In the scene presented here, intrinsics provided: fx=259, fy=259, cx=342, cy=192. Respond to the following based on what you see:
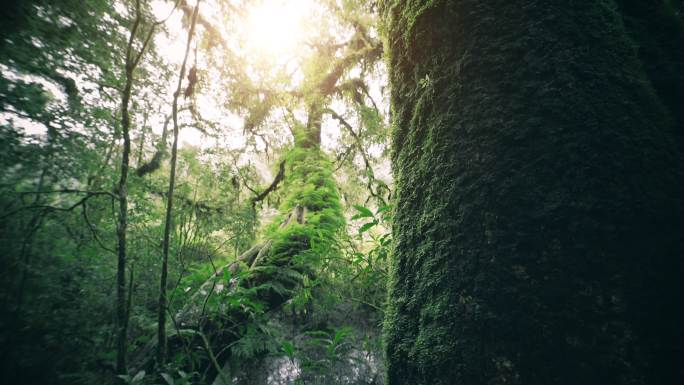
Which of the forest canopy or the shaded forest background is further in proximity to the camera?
the shaded forest background

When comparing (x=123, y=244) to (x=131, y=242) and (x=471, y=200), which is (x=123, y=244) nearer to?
(x=131, y=242)

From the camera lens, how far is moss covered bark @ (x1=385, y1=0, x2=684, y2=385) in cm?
77

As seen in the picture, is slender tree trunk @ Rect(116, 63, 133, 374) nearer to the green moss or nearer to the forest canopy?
the forest canopy

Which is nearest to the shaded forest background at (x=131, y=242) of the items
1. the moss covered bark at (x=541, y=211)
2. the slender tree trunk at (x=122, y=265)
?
the slender tree trunk at (x=122, y=265)

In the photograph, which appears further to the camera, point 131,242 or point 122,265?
point 131,242

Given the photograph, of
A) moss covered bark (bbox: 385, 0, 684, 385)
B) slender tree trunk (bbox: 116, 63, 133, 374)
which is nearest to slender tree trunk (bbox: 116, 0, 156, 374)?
slender tree trunk (bbox: 116, 63, 133, 374)

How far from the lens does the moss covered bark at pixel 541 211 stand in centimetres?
77

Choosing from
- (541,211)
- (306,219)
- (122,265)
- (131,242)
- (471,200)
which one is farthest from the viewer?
(306,219)

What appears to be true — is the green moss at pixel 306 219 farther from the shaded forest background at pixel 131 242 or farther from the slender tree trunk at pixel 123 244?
the slender tree trunk at pixel 123 244

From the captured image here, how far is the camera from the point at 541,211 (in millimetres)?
946

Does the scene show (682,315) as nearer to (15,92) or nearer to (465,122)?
(465,122)

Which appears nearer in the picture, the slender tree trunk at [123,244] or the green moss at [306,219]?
the slender tree trunk at [123,244]

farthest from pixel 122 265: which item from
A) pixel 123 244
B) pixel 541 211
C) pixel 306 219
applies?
pixel 541 211

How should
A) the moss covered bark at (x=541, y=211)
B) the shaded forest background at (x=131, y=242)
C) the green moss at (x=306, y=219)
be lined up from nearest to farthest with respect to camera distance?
the moss covered bark at (x=541, y=211) → the shaded forest background at (x=131, y=242) → the green moss at (x=306, y=219)
